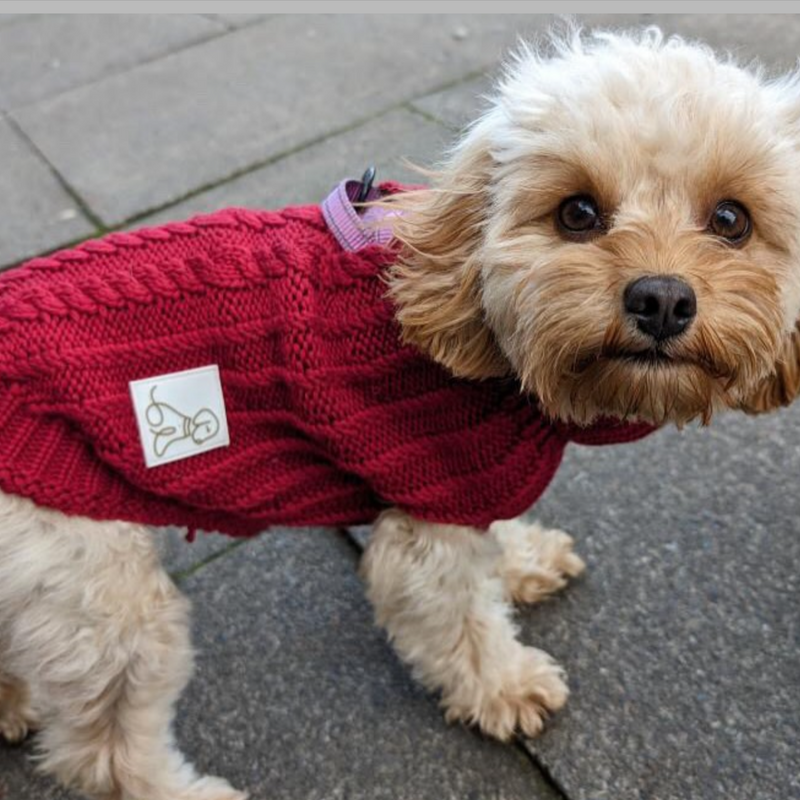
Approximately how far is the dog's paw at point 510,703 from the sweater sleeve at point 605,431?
0.73m

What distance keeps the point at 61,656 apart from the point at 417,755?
0.99m

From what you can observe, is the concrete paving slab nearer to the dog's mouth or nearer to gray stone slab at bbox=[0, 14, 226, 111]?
the dog's mouth

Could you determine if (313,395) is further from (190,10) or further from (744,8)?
(190,10)

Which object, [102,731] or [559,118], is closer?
[559,118]

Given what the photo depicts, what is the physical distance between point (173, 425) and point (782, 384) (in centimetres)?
126

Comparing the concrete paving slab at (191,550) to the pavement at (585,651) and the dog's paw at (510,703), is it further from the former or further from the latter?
the dog's paw at (510,703)

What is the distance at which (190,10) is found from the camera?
5898 mm

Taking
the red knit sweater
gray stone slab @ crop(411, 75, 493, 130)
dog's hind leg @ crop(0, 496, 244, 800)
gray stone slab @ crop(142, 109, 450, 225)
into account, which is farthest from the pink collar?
gray stone slab @ crop(411, 75, 493, 130)

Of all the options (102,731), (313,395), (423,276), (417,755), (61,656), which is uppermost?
(423,276)

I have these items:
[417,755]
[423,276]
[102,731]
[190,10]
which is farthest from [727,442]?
[190,10]

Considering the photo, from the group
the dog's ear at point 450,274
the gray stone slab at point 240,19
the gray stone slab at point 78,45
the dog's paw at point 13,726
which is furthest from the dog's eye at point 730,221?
the gray stone slab at point 240,19

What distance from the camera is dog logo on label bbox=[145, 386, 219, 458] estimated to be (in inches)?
70.7

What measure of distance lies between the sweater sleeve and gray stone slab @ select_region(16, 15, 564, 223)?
2.87 meters

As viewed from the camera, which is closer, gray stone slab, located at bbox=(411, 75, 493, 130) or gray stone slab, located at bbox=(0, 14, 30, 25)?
gray stone slab, located at bbox=(411, 75, 493, 130)
